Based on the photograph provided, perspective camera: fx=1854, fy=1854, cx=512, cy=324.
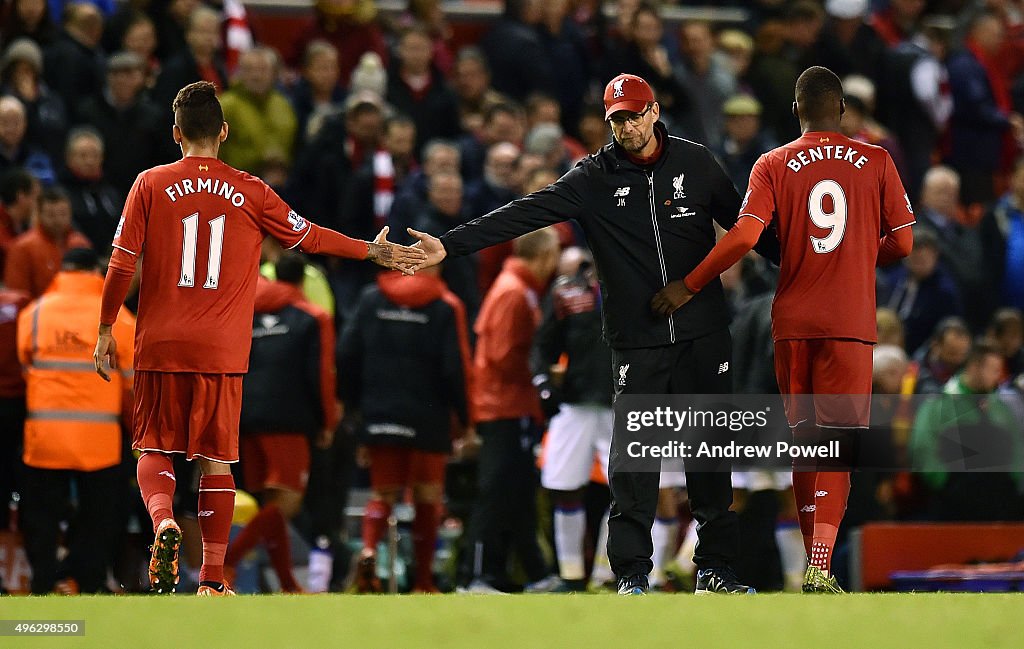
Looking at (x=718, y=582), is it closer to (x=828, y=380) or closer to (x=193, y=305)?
(x=828, y=380)

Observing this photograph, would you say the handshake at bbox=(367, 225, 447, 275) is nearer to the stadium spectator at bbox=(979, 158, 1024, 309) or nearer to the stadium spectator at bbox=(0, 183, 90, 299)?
the stadium spectator at bbox=(0, 183, 90, 299)

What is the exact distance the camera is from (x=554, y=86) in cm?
1692

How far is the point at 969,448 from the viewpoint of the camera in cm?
1285

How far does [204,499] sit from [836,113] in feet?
11.8

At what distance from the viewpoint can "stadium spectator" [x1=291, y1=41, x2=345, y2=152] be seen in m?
15.4

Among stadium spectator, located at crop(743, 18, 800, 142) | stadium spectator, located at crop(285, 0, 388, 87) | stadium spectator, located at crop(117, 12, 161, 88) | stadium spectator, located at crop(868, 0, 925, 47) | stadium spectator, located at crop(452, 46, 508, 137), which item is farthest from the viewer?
stadium spectator, located at crop(868, 0, 925, 47)

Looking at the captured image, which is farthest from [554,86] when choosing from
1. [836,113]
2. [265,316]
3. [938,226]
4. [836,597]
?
[836,597]

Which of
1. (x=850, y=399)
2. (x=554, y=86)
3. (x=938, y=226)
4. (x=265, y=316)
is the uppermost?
(x=554, y=86)

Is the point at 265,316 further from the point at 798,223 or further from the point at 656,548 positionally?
the point at 798,223

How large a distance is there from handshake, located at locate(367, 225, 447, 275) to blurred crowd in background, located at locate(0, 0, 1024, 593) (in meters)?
2.92

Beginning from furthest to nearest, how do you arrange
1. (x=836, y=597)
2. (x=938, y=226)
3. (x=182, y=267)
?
(x=938, y=226) → (x=182, y=267) → (x=836, y=597)

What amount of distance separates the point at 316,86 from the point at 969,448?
20.3 feet

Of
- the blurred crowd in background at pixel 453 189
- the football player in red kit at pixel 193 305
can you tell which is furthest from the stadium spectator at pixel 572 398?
the football player in red kit at pixel 193 305

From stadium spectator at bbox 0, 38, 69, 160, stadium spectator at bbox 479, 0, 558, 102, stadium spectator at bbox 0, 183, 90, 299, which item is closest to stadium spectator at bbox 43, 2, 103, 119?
stadium spectator at bbox 0, 38, 69, 160
